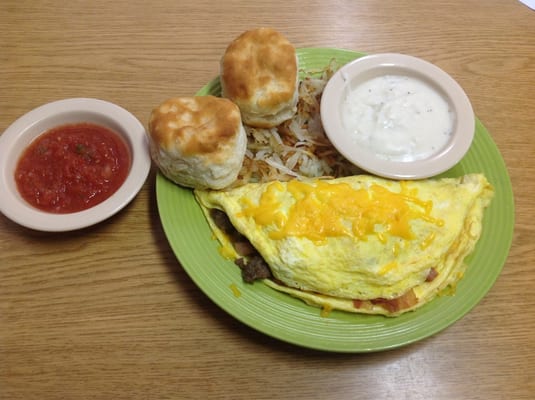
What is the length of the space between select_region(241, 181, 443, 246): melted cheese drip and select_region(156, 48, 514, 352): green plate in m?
0.25

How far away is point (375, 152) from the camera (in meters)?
2.11

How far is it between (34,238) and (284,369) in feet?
4.37

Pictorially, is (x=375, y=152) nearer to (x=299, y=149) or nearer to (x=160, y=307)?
(x=299, y=149)

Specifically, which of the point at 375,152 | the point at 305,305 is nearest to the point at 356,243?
the point at 305,305

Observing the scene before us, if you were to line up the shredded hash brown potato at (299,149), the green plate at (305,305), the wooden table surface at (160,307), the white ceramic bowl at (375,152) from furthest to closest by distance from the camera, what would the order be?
the shredded hash brown potato at (299,149) < the white ceramic bowl at (375,152) < the wooden table surface at (160,307) < the green plate at (305,305)

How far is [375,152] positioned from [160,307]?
1.21 m

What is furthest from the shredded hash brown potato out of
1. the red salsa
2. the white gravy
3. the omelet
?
the red salsa


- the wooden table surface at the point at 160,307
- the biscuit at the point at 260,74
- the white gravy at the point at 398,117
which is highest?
the biscuit at the point at 260,74

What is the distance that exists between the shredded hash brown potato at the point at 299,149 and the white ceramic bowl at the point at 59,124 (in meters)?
0.49

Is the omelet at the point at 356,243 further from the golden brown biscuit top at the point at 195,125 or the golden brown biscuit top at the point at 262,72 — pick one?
the golden brown biscuit top at the point at 262,72

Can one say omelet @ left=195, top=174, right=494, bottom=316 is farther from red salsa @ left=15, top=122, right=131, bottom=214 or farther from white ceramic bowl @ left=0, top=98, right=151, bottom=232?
red salsa @ left=15, top=122, right=131, bottom=214

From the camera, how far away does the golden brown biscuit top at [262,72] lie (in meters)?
2.06

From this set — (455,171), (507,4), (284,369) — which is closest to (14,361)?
(284,369)

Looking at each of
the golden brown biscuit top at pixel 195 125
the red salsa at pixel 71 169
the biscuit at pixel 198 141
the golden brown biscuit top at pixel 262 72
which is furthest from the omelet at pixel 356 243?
the red salsa at pixel 71 169
